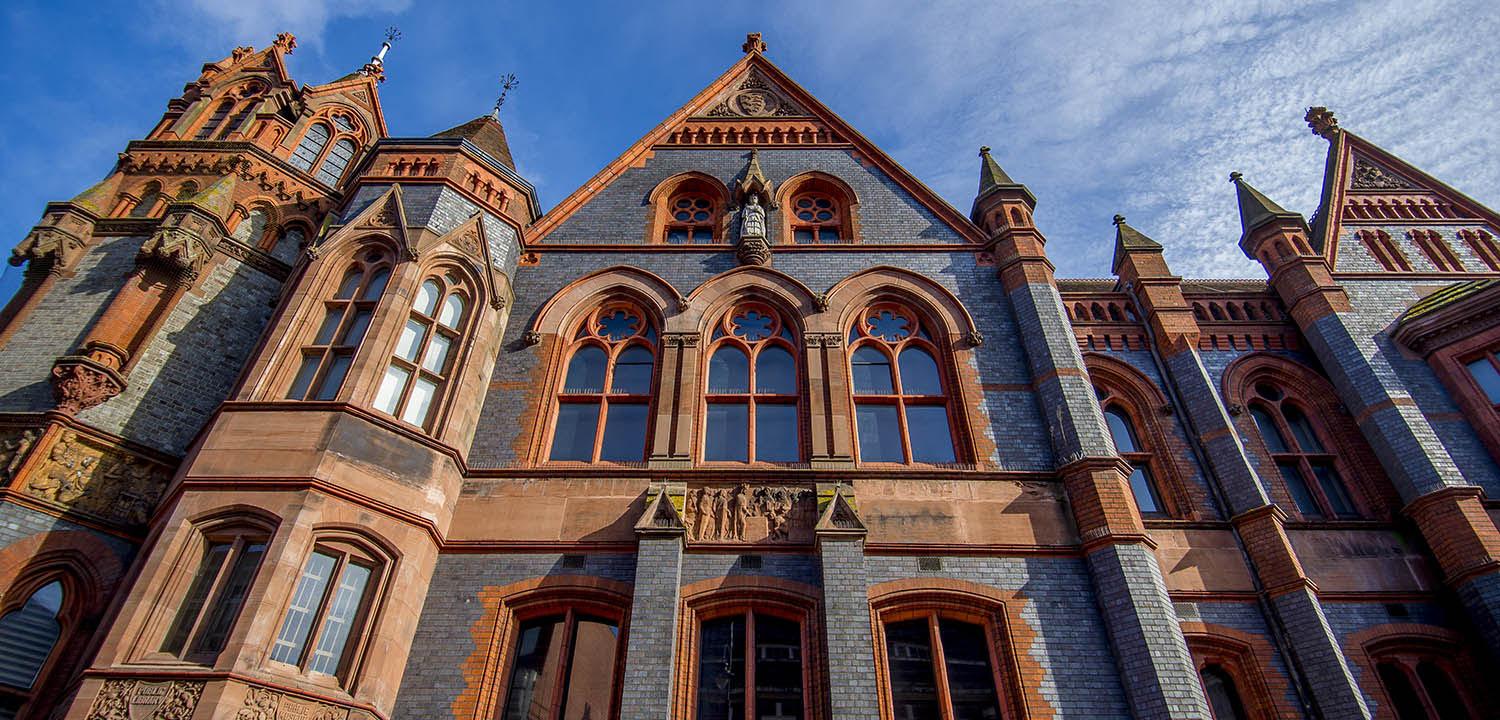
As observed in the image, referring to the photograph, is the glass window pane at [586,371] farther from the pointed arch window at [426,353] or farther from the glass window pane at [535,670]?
the glass window pane at [535,670]

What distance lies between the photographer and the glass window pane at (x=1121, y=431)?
49.3 feet

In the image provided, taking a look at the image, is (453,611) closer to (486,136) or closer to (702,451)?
(702,451)

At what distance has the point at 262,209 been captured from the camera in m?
15.2

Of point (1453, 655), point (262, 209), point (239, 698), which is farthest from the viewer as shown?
point (262, 209)

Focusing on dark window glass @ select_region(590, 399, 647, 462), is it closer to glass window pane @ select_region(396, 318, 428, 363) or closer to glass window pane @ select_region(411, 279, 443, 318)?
glass window pane @ select_region(396, 318, 428, 363)

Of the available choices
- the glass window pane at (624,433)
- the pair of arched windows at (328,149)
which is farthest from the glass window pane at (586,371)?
the pair of arched windows at (328,149)

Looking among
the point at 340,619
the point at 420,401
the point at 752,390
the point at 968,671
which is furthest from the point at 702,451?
the point at 340,619

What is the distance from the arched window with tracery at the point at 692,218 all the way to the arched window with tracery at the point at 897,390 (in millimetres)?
3715

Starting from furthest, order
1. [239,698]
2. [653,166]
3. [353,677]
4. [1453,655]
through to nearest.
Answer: [653,166], [1453,655], [353,677], [239,698]

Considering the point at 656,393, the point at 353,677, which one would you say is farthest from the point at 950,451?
the point at 353,677

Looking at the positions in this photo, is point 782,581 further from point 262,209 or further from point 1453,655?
point 262,209

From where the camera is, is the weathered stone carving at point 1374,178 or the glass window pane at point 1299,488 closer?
the glass window pane at point 1299,488

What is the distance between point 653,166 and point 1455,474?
1538cm

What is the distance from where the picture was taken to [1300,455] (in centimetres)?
1484
